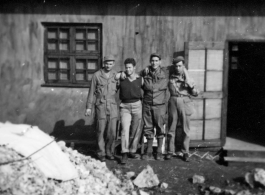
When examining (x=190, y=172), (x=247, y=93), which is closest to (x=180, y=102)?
(x=190, y=172)

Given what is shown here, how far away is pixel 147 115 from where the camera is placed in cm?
671

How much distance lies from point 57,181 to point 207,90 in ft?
12.6

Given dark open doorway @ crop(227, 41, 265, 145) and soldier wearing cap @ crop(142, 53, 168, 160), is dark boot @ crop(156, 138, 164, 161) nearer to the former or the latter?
soldier wearing cap @ crop(142, 53, 168, 160)

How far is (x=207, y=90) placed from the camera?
7320mm

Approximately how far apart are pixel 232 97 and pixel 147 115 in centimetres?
567

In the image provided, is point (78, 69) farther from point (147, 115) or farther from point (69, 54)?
point (147, 115)

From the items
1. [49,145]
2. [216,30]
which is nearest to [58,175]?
[49,145]

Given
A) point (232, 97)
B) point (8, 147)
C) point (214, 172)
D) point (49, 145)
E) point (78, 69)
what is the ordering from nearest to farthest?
1. point (8, 147)
2. point (49, 145)
3. point (214, 172)
4. point (78, 69)
5. point (232, 97)

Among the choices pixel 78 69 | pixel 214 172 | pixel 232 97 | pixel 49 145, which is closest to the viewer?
pixel 49 145

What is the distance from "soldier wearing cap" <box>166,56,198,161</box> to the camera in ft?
21.9

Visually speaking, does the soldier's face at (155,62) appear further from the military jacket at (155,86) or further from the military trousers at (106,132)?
the military trousers at (106,132)

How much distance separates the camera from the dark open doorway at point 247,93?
8750 millimetres

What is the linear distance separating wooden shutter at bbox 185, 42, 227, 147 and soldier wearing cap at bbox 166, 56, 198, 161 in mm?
552

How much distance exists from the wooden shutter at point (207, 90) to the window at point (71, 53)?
215cm
